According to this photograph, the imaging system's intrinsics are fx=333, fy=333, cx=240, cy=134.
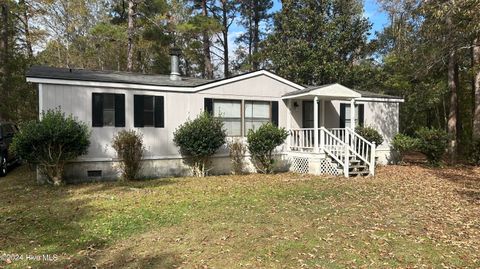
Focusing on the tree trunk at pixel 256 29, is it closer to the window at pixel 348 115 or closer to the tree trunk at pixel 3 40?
the window at pixel 348 115

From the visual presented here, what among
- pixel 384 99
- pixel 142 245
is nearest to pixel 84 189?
pixel 142 245

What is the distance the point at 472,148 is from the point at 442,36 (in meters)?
5.00

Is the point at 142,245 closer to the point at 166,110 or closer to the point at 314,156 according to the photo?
the point at 166,110

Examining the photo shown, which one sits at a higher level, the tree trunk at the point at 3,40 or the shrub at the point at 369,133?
the tree trunk at the point at 3,40

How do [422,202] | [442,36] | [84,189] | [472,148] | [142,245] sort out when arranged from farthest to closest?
[472,148]
[442,36]
[84,189]
[422,202]
[142,245]

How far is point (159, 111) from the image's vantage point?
35.9ft

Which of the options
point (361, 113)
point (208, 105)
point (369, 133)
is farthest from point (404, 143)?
point (208, 105)

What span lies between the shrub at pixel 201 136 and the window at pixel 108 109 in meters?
1.84

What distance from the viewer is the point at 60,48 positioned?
2703 cm

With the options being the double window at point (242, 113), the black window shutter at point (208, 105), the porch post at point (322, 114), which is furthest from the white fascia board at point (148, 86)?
the porch post at point (322, 114)

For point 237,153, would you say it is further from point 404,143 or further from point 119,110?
point 404,143

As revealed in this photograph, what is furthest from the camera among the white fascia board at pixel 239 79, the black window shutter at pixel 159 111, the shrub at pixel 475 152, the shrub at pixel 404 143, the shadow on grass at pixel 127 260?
the shrub at pixel 475 152

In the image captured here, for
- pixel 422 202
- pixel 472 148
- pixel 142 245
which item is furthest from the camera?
pixel 472 148

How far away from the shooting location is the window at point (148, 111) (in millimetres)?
10609
